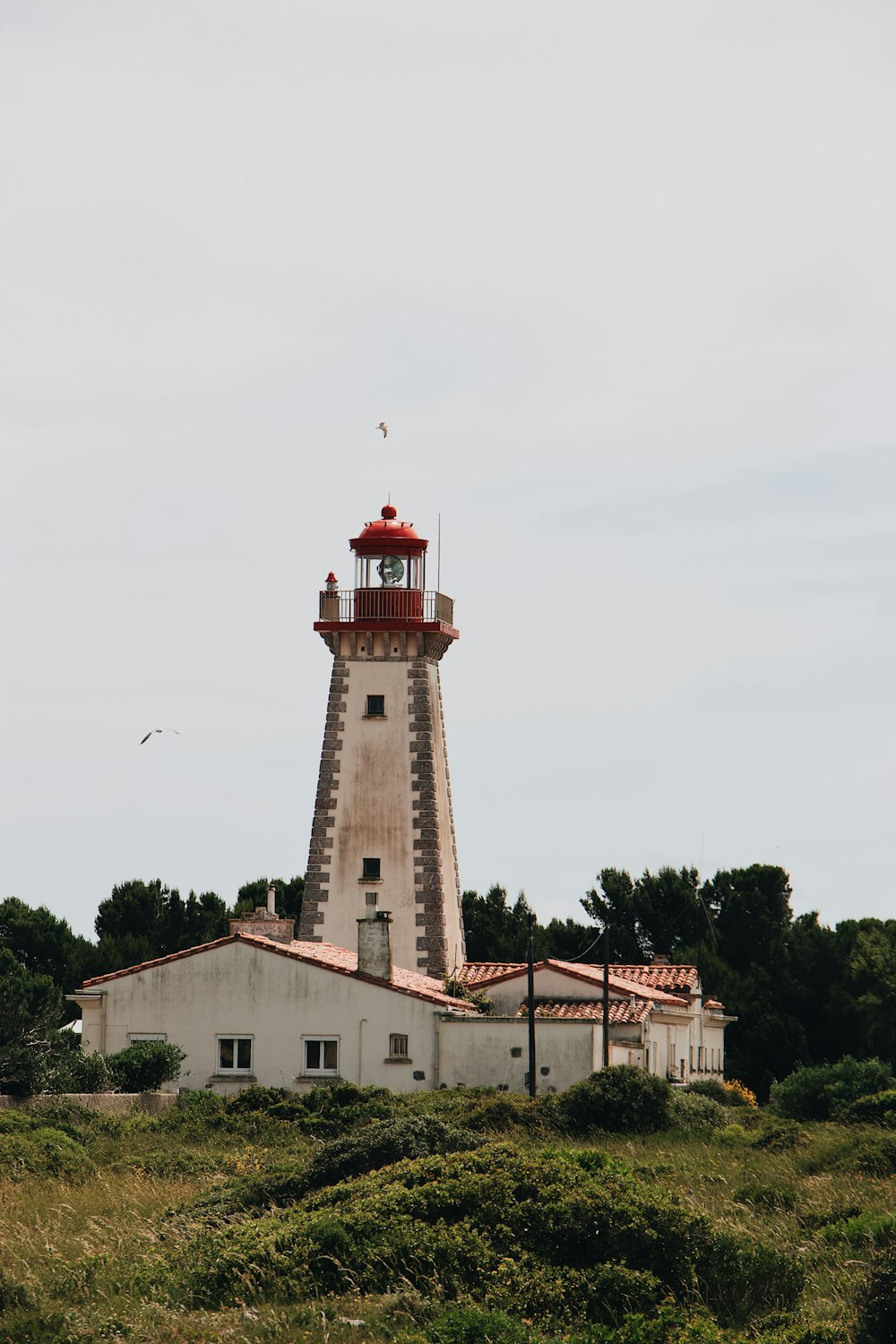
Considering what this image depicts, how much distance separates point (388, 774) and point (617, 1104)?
16915mm

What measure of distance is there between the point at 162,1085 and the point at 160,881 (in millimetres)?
30127

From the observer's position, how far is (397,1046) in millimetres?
39156

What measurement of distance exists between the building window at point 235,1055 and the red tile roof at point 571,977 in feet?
21.4

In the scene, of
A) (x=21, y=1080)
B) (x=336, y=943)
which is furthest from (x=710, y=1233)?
(x=336, y=943)

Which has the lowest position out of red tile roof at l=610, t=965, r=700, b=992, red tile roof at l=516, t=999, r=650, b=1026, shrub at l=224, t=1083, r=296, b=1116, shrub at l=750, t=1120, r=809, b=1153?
shrub at l=750, t=1120, r=809, b=1153

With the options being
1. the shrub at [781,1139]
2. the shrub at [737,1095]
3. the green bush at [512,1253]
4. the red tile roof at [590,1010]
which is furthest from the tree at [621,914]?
the green bush at [512,1253]

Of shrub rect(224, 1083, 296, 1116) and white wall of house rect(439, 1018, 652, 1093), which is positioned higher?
white wall of house rect(439, 1018, 652, 1093)

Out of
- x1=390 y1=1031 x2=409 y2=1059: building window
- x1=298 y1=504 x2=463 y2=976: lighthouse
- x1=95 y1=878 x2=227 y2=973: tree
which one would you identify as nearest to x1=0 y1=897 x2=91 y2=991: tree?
x1=95 y1=878 x2=227 y2=973: tree

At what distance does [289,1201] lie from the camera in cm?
2212

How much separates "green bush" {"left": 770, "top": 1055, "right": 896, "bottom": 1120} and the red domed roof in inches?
637

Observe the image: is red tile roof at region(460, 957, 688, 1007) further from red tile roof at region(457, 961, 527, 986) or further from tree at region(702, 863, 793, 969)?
tree at region(702, 863, 793, 969)

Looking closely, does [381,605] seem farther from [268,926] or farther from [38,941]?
[38,941]

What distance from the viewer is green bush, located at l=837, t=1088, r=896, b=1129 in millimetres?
34719

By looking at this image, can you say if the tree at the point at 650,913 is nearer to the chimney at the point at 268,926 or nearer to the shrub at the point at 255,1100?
the chimney at the point at 268,926
